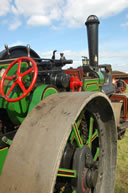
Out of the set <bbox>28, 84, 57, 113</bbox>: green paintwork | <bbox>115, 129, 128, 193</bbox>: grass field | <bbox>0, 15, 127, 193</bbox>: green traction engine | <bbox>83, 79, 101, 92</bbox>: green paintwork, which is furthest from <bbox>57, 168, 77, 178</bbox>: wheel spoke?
<bbox>83, 79, 101, 92</bbox>: green paintwork

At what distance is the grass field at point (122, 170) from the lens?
233cm

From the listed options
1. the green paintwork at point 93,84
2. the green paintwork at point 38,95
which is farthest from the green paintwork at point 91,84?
the green paintwork at point 38,95

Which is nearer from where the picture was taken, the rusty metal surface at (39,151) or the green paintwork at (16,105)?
the rusty metal surface at (39,151)

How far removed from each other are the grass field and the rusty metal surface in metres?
1.60

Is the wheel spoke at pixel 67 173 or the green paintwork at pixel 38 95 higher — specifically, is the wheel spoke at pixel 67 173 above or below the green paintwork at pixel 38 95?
below

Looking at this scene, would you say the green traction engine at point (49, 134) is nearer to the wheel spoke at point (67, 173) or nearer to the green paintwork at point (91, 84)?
the wheel spoke at point (67, 173)

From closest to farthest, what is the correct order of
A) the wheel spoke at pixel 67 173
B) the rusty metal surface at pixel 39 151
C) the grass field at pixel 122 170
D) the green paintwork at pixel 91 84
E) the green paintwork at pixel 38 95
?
the rusty metal surface at pixel 39 151 → the wheel spoke at pixel 67 173 → the green paintwork at pixel 38 95 → the grass field at pixel 122 170 → the green paintwork at pixel 91 84

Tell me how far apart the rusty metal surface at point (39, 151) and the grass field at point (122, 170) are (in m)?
1.60

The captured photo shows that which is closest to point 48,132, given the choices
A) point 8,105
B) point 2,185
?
point 2,185

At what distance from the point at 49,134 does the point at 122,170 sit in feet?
6.71

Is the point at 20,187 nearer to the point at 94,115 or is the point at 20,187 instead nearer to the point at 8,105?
the point at 8,105

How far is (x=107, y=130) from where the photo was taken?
1961mm

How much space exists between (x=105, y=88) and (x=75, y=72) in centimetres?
135

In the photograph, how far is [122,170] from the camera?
272 cm
